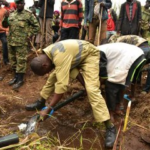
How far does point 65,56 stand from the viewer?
2.97m

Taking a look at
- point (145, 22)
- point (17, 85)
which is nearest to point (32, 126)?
point (17, 85)

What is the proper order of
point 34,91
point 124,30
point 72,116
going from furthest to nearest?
point 124,30 < point 34,91 < point 72,116

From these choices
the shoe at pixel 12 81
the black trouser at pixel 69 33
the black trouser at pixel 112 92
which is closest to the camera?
the black trouser at pixel 112 92

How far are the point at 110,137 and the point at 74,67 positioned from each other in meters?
1.06

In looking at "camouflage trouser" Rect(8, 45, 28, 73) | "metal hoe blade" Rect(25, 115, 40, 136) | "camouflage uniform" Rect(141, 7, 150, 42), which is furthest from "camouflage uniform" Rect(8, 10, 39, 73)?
"camouflage uniform" Rect(141, 7, 150, 42)

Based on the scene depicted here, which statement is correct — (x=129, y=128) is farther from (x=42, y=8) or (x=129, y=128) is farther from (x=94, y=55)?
(x=42, y=8)

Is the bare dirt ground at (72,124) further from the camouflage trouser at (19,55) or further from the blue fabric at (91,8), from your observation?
the blue fabric at (91,8)

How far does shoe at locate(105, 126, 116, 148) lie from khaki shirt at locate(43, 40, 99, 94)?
826mm

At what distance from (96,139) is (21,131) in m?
1.01

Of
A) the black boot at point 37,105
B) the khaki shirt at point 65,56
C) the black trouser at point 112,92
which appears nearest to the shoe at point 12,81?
the black boot at point 37,105

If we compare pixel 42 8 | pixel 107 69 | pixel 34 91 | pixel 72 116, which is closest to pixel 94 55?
pixel 107 69

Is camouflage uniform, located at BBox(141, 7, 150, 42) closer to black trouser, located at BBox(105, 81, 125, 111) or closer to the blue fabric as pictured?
the blue fabric

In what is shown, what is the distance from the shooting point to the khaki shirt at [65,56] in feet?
9.52

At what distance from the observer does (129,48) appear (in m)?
3.30
